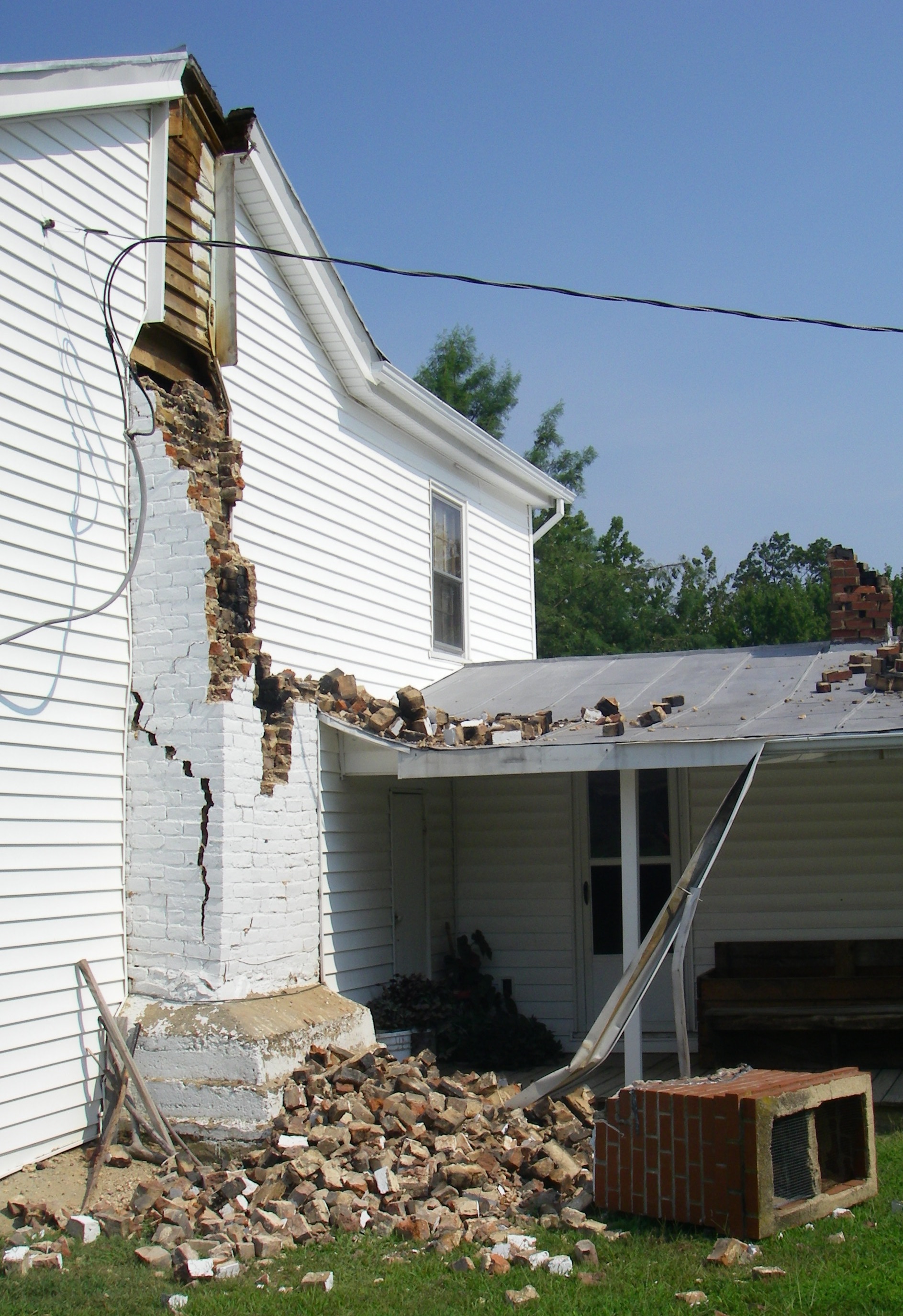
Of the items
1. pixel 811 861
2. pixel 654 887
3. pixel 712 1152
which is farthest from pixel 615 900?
pixel 712 1152

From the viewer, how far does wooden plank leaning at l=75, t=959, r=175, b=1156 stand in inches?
257

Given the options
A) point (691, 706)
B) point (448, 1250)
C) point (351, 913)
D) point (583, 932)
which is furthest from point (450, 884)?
point (448, 1250)

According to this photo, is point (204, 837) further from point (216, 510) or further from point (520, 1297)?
point (520, 1297)

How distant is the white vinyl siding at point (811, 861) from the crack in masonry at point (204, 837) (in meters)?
4.78

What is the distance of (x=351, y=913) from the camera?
9.09 metres

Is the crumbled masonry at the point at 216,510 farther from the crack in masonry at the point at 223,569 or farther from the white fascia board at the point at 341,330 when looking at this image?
the white fascia board at the point at 341,330

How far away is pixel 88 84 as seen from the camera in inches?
280

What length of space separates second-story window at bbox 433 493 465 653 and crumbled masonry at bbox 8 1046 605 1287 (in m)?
5.56

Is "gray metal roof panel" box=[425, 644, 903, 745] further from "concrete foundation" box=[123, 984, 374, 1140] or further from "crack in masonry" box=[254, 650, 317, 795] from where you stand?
"concrete foundation" box=[123, 984, 374, 1140]

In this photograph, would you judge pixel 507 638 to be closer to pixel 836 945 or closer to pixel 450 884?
pixel 450 884

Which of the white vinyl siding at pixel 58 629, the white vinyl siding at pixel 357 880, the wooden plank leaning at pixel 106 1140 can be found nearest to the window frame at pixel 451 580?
the white vinyl siding at pixel 357 880

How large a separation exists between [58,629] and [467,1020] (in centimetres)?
462

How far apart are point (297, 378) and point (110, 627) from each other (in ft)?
10.8

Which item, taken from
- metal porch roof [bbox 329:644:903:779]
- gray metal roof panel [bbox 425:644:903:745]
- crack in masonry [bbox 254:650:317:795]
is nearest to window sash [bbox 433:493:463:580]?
gray metal roof panel [bbox 425:644:903:745]
